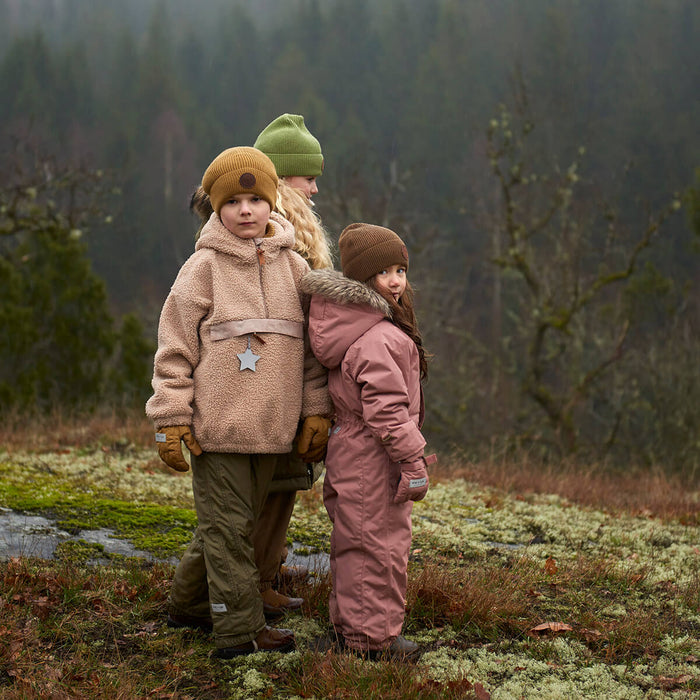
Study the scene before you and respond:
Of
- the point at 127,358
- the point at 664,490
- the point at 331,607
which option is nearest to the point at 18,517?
the point at 331,607

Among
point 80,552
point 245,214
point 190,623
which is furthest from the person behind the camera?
point 80,552

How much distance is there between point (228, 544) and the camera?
333 centimetres

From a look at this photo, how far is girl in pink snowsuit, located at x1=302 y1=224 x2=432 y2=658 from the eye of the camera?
3176mm

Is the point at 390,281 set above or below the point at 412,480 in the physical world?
above

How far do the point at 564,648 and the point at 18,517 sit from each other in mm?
3094

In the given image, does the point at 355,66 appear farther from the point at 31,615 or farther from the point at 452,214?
the point at 31,615

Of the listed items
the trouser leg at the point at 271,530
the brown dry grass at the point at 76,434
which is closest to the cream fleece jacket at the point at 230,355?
the trouser leg at the point at 271,530

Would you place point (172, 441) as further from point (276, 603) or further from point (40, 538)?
point (40, 538)

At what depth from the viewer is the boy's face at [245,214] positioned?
339 cm

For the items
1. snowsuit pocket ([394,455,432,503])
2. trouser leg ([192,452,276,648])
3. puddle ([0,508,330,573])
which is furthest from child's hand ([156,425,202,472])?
puddle ([0,508,330,573])

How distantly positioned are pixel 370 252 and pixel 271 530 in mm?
1319

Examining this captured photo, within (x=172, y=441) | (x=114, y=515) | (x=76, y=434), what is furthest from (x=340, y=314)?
(x=76, y=434)

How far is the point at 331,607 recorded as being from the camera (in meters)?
3.43

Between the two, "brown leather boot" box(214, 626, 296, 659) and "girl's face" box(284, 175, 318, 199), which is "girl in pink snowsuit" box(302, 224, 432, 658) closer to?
"brown leather boot" box(214, 626, 296, 659)
